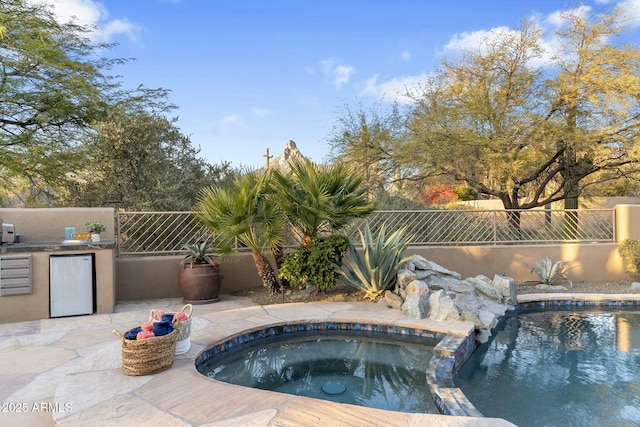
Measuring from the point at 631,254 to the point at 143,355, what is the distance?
886cm

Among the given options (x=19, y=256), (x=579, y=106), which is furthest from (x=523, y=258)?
(x=19, y=256)

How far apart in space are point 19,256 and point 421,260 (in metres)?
5.54

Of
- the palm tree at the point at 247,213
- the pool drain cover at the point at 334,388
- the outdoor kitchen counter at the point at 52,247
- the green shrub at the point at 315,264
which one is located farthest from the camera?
the green shrub at the point at 315,264

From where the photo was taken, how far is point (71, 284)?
17.6ft

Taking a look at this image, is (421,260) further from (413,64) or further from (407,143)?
(413,64)

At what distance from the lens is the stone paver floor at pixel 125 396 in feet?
8.00

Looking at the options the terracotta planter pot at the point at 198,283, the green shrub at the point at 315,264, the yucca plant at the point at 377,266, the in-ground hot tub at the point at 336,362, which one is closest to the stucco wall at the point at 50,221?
the terracotta planter pot at the point at 198,283

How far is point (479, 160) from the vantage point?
1108cm

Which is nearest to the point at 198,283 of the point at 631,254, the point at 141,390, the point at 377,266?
the point at 377,266

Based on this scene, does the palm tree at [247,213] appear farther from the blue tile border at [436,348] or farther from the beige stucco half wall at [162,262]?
the blue tile border at [436,348]

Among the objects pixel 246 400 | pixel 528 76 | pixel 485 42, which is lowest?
pixel 246 400

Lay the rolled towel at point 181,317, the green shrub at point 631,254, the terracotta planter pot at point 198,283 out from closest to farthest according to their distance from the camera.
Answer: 1. the rolled towel at point 181,317
2. the terracotta planter pot at point 198,283
3. the green shrub at point 631,254

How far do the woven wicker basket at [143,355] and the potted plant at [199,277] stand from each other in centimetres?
310

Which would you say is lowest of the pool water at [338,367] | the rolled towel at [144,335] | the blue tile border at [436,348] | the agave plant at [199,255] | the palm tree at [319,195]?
the pool water at [338,367]
